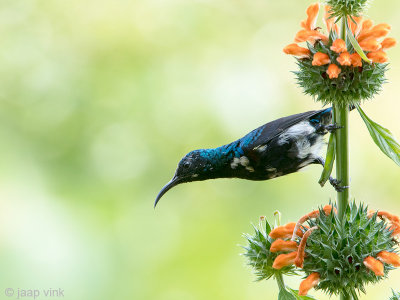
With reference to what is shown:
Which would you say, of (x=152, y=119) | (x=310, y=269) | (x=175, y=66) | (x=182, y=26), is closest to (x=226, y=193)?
(x=152, y=119)

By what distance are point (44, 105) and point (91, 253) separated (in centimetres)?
217

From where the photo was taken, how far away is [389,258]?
2.43 metres

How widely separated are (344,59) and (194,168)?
218 cm

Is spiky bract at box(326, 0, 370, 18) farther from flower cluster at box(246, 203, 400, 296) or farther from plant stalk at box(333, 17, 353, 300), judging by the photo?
flower cluster at box(246, 203, 400, 296)

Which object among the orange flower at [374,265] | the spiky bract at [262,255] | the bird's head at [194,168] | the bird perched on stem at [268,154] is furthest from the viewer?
the bird's head at [194,168]

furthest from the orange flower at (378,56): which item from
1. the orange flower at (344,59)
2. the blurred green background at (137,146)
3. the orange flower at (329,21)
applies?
the blurred green background at (137,146)

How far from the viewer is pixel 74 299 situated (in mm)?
5383

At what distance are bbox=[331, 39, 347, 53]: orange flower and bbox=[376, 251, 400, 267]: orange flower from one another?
894 millimetres

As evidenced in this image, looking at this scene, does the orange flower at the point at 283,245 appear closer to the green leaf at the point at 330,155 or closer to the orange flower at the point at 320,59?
the green leaf at the point at 330,155

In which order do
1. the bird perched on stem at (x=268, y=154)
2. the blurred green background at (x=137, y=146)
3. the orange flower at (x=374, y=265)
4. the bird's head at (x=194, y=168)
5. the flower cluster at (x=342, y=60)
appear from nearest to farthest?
the orange flower at (x=374, y=265) → the flower cluster at (x=342, y=60) → the bird perched on stem at (x=268, y=154) → the bird's head at (x=194, y=168) → the blurred green background at (x=137, y=146)

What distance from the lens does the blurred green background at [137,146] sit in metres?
5.64

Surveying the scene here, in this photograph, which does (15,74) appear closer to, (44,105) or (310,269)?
(44,105)

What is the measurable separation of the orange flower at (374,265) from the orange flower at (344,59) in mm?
837

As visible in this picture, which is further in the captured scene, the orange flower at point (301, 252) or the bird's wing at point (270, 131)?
the bird's wing at point (270, 131)
